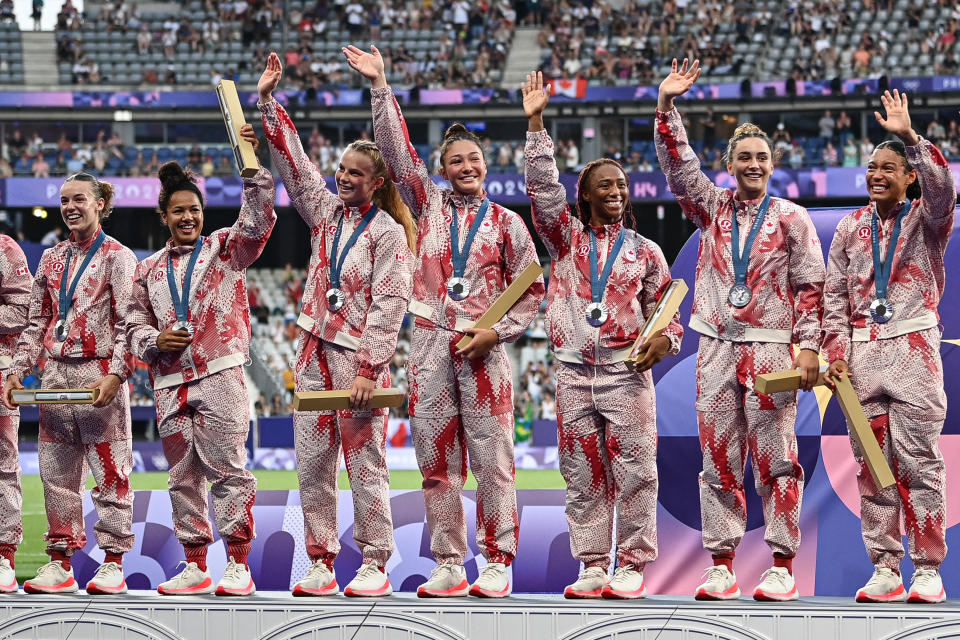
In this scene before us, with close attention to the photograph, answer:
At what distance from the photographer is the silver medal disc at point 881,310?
4.98m

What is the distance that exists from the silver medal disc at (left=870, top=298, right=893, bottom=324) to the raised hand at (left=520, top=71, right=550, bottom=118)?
1.69 m

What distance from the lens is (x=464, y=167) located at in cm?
532

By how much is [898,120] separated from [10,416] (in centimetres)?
470

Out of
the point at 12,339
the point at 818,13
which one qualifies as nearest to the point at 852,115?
the point at 818,13

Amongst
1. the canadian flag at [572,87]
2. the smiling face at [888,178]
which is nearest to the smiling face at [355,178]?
the smiling face at [888,178]

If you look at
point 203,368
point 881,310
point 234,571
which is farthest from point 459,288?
point 881,310

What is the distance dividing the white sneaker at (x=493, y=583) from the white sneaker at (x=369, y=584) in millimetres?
414

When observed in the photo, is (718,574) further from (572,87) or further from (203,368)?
(572,87)

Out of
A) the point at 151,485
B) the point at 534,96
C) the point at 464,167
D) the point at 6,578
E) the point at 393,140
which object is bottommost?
the point at 151,485

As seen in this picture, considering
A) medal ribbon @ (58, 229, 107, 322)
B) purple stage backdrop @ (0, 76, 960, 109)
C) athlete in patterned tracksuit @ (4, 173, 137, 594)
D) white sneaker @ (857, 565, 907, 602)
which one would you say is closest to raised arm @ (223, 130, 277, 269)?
athlete in patterned tracksuit @ (4, 173, 137, 594)

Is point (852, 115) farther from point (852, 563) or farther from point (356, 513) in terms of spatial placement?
point (356, 513)

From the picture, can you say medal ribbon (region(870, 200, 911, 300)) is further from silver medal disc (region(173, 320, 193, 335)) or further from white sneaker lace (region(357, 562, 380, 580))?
silver medal disc (region(173, 320, 193, 335))

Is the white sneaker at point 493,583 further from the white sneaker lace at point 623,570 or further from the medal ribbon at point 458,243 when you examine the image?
the medal ribbon at point 458,243

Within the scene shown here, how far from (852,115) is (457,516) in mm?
24314
